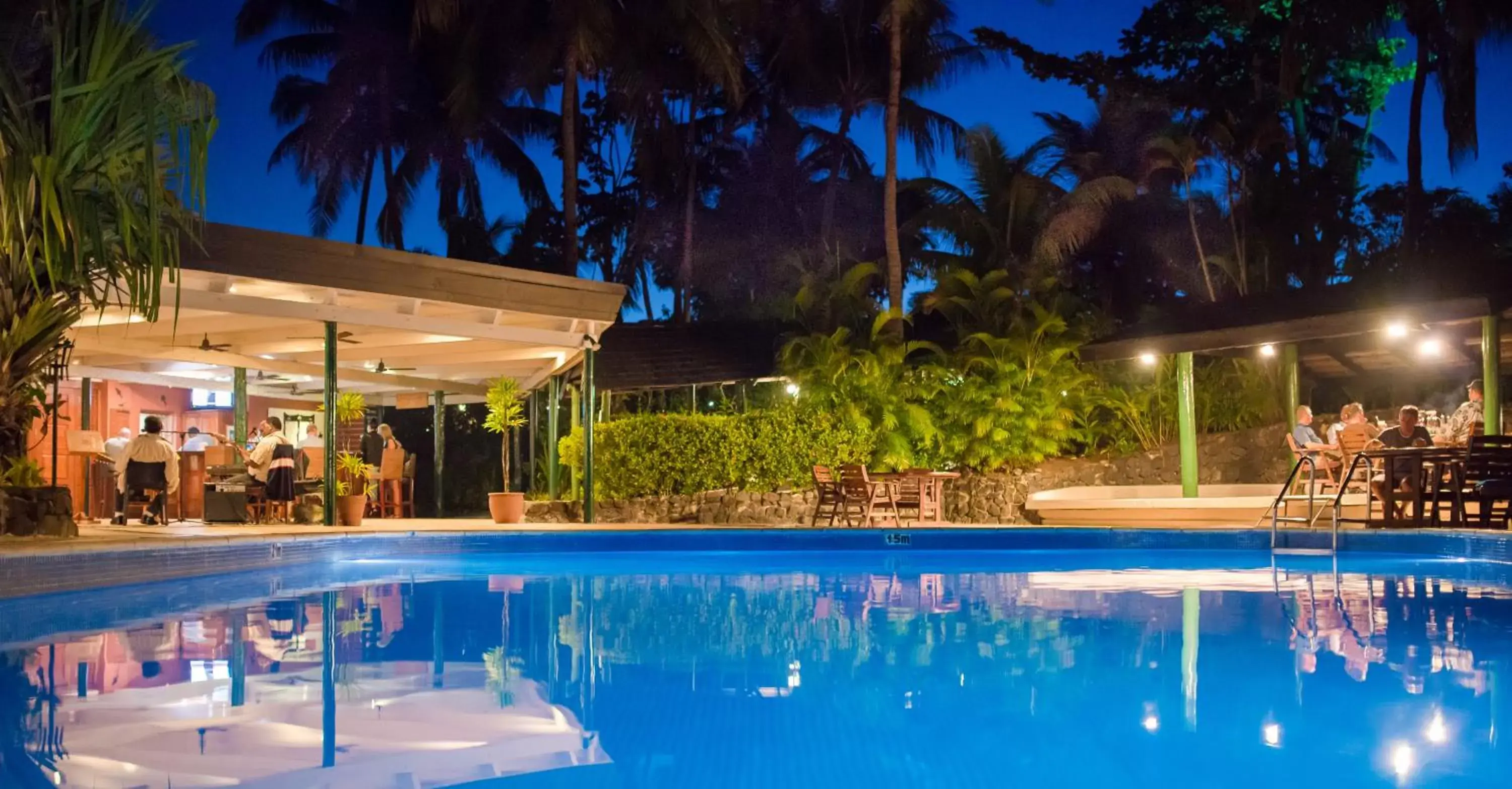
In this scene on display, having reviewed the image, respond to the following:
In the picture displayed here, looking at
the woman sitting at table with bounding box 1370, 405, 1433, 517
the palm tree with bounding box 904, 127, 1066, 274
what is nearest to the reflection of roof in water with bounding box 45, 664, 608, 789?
the woman sitting at table with bounding box 1370, 405, 1433, 517

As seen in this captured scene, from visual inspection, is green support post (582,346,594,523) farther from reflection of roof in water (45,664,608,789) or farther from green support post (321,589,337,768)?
reflection of roof in water (45,664,608,789)

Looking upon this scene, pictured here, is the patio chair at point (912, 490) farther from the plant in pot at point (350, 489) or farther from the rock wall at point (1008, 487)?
the plant in pot at point (350, 489)

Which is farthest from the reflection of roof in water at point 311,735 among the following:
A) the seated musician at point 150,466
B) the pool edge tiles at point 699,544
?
the seated musician at point 150,466

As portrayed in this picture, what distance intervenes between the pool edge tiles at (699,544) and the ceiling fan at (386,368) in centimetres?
542

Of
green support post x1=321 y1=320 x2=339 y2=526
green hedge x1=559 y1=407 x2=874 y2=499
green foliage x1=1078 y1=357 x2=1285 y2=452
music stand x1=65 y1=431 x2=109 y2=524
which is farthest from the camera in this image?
green foliage x1=1078 y1=357 x2=1285 y2=452

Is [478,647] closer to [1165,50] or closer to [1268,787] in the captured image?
[1268,787]

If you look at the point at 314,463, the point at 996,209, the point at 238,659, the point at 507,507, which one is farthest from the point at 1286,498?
the point at 996,209

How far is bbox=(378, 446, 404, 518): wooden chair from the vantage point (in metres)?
16.7

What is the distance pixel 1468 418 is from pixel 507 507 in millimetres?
10234

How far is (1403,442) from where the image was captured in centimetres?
1113

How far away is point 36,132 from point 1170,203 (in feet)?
74.6

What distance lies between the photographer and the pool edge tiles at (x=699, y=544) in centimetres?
882

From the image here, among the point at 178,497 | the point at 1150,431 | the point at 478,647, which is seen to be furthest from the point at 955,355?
the point at 478,647

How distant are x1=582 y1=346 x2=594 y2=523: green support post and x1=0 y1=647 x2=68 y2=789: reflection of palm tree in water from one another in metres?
9.08
